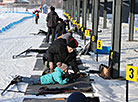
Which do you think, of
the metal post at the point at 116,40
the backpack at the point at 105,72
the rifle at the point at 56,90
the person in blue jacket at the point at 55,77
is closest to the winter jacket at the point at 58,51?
the person in blue jacket at the point at 55,77

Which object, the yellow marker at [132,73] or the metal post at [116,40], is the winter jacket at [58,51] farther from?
the metal post at [116,40]

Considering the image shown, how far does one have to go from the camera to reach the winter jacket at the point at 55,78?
725 centimetres

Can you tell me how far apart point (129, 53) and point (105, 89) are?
7.10 meters

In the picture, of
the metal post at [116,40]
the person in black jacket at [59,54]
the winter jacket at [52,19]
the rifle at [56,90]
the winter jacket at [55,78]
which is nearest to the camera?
the rifle at [56,90]

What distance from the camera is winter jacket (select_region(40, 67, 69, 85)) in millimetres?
7246

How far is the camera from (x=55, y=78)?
294 inches

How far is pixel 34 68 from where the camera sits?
1011 centimetres

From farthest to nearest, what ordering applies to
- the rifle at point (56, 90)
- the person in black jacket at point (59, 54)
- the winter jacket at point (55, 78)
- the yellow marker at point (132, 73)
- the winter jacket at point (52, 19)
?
the winter jacket at point (52, 19), the person in black jacket at point (59, 54), the winter jacket at point (55, 78), the rifle at point (56, 90), the yellow marker at point (132, 73)

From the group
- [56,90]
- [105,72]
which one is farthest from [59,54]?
[105,72]

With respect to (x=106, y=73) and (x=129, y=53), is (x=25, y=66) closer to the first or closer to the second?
(x=106, y=73)

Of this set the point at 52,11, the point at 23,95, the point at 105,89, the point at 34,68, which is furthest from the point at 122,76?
the point at 52,11

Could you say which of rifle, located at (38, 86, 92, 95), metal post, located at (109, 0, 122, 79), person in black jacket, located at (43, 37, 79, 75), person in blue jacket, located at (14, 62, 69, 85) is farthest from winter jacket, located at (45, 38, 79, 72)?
metal post, located at (109, 0, 122, 79)

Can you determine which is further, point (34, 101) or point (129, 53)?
point (129, 53)

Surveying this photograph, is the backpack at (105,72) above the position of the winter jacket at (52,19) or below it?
below
